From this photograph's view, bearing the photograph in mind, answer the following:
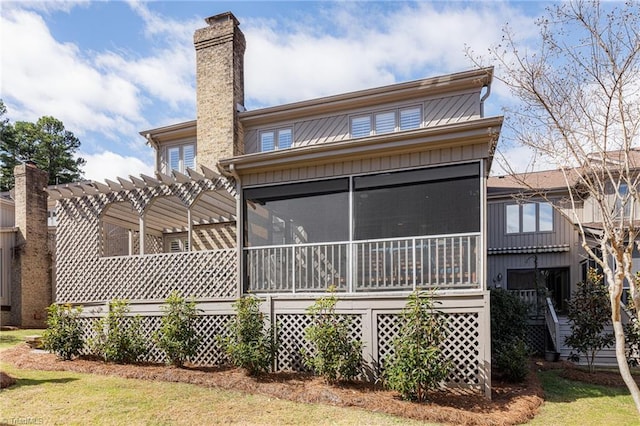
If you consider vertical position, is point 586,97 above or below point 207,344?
above

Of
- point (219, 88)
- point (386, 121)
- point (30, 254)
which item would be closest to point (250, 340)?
point (386, 121)

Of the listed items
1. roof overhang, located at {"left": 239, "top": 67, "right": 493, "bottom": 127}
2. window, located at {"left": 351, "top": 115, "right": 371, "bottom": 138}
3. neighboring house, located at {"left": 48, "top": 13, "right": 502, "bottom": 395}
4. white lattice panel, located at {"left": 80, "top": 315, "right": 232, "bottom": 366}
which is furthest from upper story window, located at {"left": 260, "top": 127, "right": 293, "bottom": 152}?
white lattice panel, located at {"left": 80, "top": 315, "right": 232, "bottom": 366}

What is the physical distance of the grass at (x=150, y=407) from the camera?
5984 mm

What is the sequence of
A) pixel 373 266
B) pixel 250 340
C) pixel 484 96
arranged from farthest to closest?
1. pixel 484 96
2. pixel 373 266
3. pixel 250 340

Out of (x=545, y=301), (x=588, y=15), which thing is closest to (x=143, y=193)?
(x=588, y=15)

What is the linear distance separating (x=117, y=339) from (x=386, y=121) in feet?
29.9

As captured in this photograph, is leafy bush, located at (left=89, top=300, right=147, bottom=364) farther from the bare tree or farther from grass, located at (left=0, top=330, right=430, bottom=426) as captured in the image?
the bare tree

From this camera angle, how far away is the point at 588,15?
712 cm

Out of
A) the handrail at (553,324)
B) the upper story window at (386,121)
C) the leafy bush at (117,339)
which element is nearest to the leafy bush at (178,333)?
the leafy bush at (117,339)

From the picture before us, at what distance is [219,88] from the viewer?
1245 centimetres

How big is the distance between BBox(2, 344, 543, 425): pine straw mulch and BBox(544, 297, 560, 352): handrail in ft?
14.1

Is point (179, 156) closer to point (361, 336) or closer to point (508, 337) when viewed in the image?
point (361, 336)

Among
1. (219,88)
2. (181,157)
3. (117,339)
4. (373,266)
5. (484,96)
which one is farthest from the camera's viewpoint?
(181,157)

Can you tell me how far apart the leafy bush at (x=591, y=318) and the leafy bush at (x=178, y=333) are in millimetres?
9433
